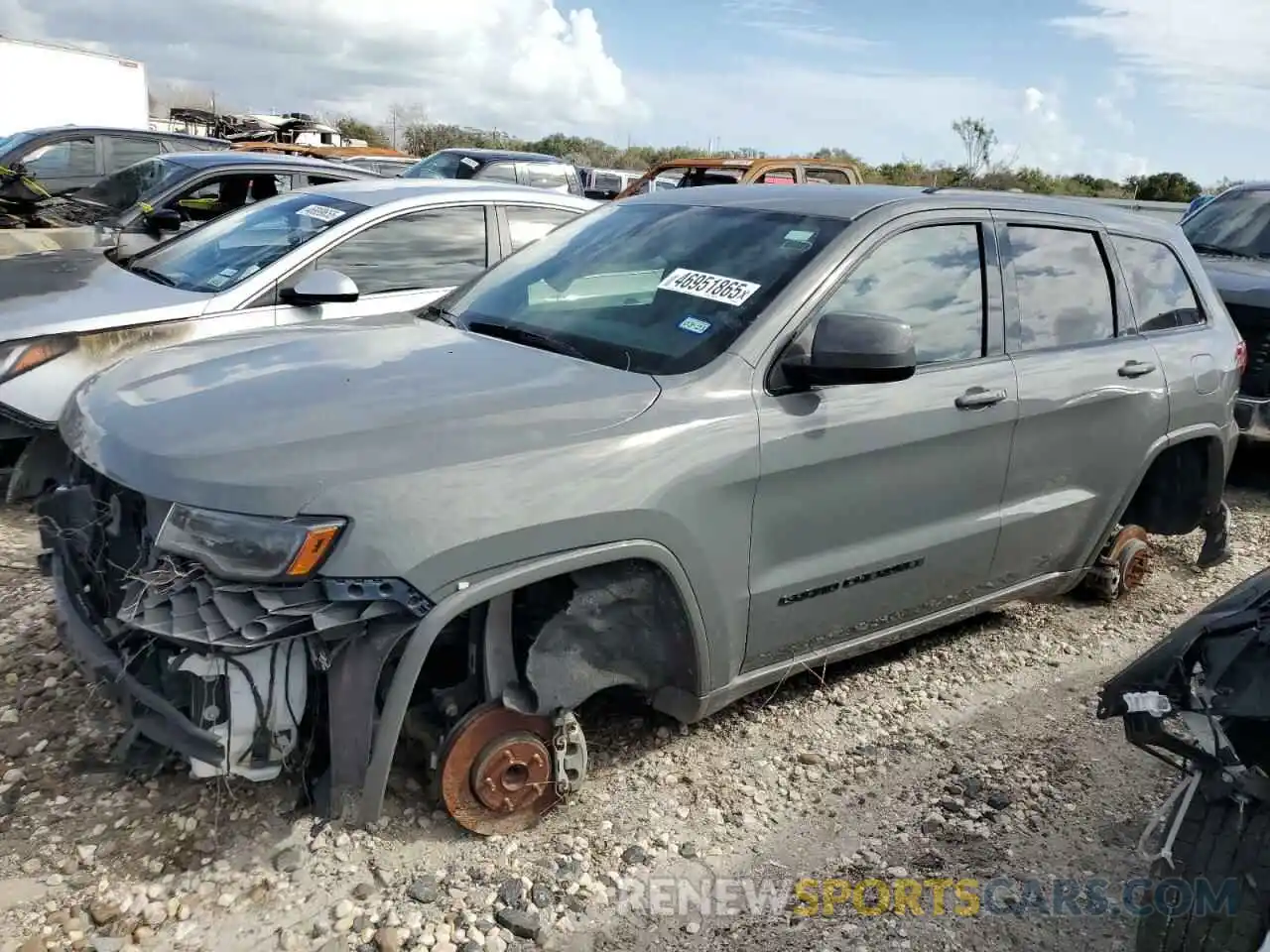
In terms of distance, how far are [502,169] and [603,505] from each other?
11.1 metres

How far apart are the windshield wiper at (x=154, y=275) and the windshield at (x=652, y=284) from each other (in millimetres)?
2172

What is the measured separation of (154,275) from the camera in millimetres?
5426

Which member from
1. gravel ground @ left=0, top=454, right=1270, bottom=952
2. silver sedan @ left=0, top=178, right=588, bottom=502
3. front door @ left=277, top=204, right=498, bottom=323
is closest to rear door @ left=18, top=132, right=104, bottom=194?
silver sedan @ left=0, top=178, right=588, bottom=502

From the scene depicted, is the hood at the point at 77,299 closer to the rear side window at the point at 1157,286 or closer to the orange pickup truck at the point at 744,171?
the rear side window at the point at 1157,286

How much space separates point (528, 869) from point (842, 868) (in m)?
0.85

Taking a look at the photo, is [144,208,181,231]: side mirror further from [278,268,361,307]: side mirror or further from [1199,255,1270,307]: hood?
[1199,255,1270,307]: hood

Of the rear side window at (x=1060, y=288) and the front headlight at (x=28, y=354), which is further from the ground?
the rear side window at (x=1060, y=288)

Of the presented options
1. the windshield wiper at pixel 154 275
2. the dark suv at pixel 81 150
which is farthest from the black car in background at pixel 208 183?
the dark suv at pixel 81 150

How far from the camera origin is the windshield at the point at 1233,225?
7.50m

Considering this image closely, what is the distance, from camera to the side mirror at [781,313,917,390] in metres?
2.93

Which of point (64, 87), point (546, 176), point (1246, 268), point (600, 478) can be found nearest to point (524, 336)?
point (600, 478)

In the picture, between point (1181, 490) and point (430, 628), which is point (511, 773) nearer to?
point (430, 628)

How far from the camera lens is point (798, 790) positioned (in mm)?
3254

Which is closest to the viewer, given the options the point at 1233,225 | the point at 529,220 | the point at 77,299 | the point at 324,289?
the point at 324,289
